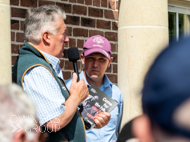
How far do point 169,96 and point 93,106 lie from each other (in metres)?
2.17

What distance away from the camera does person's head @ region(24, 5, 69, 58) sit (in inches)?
99.4

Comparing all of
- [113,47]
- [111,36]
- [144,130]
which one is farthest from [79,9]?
[144,130]

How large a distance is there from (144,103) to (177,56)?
0.10 m

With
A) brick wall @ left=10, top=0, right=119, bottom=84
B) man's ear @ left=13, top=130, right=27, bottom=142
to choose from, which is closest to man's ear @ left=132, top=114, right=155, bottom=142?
man's ear @ left=13, top=130, right=27, bottom=142

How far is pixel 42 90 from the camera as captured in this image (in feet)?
7.04

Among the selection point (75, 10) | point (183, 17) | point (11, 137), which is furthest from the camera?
point (183, 17)

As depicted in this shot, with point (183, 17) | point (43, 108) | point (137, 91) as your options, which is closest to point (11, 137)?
point (137, 91)

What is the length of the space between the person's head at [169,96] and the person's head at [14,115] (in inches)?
15.9

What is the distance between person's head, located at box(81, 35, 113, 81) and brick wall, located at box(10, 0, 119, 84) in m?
0.72

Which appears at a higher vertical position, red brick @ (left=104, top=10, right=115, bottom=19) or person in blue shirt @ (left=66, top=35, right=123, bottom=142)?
red brick @ (left=104, top=10, right=115, bottom=19)

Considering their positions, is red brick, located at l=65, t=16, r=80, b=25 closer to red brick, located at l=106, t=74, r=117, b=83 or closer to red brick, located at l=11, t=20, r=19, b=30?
red brick, located at l=11, t=20, r=19, b=30

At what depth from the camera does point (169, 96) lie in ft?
1.68

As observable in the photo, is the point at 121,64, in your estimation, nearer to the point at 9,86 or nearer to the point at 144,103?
the point at 9,86

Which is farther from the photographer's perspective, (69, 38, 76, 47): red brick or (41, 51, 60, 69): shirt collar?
(69, 38, 76, 47): red brick
